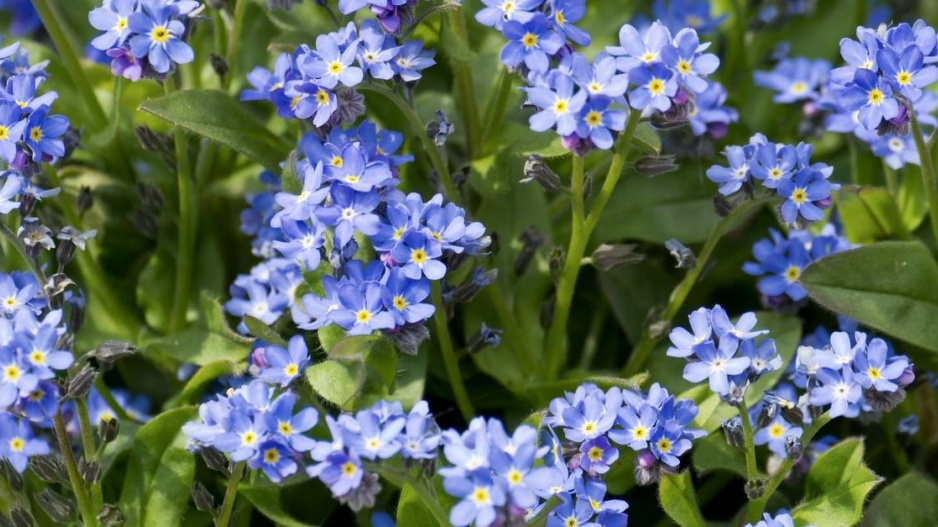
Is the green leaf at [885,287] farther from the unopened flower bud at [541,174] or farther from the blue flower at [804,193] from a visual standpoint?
the unopened flower bud at [541,174]

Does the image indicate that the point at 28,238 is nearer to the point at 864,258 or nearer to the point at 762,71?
the point at 864,258

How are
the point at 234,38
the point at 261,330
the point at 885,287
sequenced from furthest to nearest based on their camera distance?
the point at 234,38 < the point at 885,287 < the point at 261,330

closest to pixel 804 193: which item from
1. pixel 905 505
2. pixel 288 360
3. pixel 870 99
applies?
pixel 870 99

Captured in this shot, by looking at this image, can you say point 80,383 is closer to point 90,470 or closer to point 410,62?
point 90,470

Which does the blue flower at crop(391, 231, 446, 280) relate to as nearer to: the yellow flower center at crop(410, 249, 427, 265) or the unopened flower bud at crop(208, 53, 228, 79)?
the yellow flower center at crop(410, 249, 427, 265)

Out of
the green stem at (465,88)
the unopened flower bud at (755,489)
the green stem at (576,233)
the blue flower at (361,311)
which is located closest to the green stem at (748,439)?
the unopened flower bud at (755,489)

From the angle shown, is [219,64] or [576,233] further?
[219,64]

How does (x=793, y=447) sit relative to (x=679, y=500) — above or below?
above

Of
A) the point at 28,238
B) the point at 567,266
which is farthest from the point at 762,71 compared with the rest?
the point at 28,238
